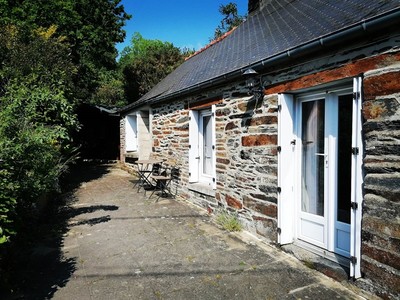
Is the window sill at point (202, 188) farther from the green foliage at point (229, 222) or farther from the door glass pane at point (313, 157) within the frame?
the door glass pane at point (313, 157)

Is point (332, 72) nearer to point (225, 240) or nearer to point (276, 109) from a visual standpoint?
point (276, 109)

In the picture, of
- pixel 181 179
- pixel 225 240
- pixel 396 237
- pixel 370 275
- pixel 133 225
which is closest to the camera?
pixel 396 237

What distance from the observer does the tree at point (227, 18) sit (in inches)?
1168

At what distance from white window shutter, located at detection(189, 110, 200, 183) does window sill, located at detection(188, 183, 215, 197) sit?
200mm

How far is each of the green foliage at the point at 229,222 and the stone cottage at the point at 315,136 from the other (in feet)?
0.45

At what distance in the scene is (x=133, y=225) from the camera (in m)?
5.34

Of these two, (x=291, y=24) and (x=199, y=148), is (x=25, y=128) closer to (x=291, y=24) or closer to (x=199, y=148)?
(x=199, y=148)

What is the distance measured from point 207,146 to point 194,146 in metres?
0.36

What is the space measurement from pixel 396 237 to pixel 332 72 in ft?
6.26

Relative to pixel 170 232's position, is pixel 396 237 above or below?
above

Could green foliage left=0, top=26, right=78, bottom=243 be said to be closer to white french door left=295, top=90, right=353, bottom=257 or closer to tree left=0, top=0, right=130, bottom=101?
tree left=0, top=0, right=130, bottom=101

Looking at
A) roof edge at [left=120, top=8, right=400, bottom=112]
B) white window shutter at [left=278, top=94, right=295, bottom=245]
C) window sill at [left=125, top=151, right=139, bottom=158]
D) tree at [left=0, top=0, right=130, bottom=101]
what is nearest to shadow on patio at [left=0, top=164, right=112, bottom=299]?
white window shutter at [left=278, top=94, right=295, bottom=245]

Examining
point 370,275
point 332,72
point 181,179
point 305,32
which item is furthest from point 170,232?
point 305,32

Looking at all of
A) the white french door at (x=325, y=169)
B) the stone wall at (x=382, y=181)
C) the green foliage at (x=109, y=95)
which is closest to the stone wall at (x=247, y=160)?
the white french door at (x=325, y=169)
